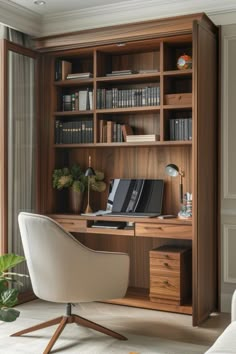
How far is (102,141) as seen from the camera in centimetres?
460

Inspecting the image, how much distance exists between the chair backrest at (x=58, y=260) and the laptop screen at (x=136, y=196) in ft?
3.88

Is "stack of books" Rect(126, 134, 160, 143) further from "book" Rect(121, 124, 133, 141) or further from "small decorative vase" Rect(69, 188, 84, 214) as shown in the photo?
"small decorative vase" Rect(69, 188, 84, 214)

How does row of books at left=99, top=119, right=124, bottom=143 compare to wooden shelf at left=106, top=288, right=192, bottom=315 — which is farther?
row of books at left=99, top=119, right=124, bottom=143

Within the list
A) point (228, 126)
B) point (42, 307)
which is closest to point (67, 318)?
point (42, 307)

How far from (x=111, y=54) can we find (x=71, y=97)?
553mm

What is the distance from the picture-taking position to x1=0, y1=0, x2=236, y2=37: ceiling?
428 centimetres

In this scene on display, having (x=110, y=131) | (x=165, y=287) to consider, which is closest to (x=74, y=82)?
(x=110, y=131)

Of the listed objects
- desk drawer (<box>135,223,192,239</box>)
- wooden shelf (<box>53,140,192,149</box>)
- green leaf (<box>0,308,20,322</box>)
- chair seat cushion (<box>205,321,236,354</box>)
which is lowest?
green leaf (<box>0,308,20,322</box>)

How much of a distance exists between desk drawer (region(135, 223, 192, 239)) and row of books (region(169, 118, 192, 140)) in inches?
29.7

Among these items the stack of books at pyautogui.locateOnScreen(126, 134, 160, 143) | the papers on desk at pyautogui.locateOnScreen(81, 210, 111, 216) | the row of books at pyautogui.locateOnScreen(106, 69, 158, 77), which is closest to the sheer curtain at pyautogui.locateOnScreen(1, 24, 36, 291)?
the papers on desk at pyautogui.locateOnScreen(81, 210, 111, 216)

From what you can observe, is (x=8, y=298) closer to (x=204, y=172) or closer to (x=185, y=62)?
(x=204, y=172)

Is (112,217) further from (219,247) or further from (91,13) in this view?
(91,13)

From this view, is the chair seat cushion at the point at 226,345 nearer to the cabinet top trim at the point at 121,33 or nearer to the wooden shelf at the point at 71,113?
the cabinet top trim at the point at 121,33

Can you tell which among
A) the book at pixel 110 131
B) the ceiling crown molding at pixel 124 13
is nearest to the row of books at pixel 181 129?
the book at pixel 110 131
